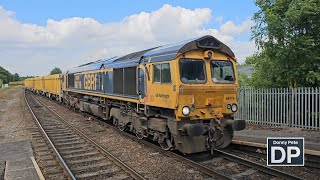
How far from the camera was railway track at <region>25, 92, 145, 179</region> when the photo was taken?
8.23 meters

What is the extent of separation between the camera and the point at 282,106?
47.9 feet

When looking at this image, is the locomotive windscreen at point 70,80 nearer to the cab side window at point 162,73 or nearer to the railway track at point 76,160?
the railway track at point 76,160

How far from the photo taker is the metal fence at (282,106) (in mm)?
13406

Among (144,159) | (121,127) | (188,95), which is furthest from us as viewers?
(121,127)

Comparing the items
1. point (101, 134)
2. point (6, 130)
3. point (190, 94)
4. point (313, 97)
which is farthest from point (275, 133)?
point (6, 130)

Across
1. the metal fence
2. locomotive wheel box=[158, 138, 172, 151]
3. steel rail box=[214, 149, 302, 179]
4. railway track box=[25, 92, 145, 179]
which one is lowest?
railway track box=[25, 92, 145, 179]

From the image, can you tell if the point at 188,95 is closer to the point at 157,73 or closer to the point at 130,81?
the point at 157,73

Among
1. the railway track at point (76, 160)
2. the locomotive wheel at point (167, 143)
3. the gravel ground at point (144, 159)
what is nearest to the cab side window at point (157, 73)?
the locomotive wheel at point (167, 143)

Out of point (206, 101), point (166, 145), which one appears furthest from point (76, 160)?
point (206, 101)

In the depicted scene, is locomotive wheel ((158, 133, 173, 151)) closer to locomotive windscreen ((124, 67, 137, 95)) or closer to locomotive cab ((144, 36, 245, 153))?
locomotive cab ((144, 36, 245, 153))

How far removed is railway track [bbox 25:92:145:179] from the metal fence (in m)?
7.93

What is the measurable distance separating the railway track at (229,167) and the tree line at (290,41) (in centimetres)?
628

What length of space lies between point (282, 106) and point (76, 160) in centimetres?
916

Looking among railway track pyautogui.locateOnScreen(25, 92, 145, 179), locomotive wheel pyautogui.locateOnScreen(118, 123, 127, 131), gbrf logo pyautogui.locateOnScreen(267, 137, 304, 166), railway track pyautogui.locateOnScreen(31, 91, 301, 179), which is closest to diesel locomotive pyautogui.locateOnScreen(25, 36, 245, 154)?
railway track pyautogui.locateOnScreen(31, 91, 301, 179)
